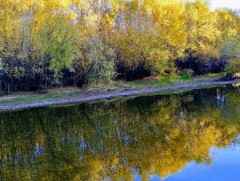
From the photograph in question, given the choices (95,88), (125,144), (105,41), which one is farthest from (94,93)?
(125,144)

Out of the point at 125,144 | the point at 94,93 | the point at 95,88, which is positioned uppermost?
the point at 125,144

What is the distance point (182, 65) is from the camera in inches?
2800

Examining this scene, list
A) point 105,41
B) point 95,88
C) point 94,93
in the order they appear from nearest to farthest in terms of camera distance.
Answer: point 94,93, point 95,88, point 105,41

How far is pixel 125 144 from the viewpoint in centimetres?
1919

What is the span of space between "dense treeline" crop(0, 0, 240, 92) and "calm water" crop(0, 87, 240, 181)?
1728cm

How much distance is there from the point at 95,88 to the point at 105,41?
10.6 meters

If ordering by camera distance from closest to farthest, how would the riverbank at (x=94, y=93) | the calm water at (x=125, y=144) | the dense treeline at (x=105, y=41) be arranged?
the calm water at (x=125, y=144) < the riverbank at (x=94, y=93) < the dense treeline at (x=105, y=41)

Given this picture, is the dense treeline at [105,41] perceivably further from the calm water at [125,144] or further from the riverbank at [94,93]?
the calm water at [125,144]

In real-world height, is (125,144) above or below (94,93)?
above

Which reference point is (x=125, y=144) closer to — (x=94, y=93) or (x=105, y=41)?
(x=94, y=93)

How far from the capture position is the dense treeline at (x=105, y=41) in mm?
47188

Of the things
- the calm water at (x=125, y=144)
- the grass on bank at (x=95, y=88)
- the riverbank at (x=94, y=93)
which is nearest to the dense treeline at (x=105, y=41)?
the grass on bank at (x=95, y=88)

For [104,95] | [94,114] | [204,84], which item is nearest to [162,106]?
[94,114]

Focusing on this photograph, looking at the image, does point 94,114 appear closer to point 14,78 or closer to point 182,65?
point 14,78
